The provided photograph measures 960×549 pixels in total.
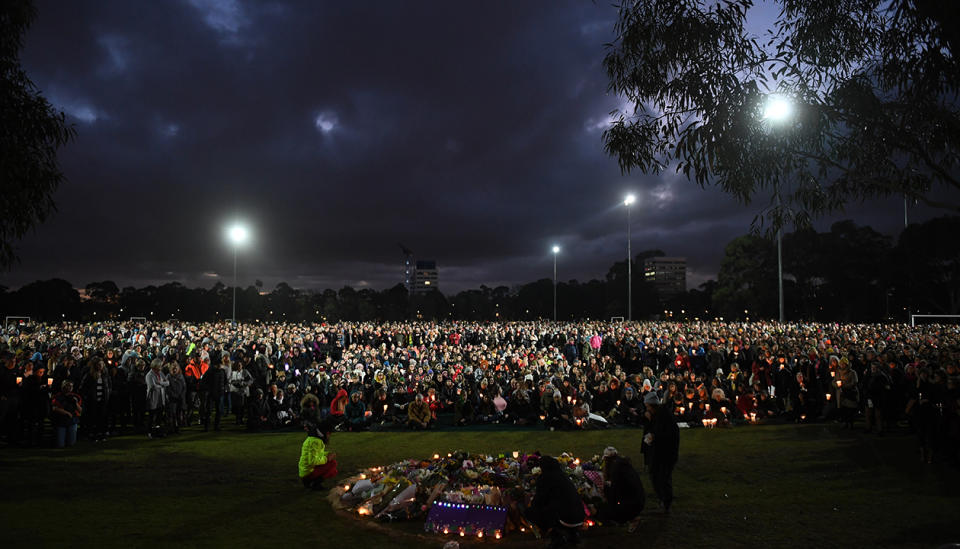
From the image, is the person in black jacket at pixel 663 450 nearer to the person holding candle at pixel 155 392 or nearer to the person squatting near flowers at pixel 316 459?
the person squatting near flowers at pixel 316 459

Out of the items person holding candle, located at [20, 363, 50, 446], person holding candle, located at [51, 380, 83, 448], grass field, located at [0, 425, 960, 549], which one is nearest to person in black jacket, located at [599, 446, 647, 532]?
grass field, located at [0, 425, 960, 549]

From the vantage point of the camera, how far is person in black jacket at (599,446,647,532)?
7.05m

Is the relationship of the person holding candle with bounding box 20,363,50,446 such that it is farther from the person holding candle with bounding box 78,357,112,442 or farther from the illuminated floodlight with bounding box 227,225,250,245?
the illuminated floodlight with bounding box 227,225,250,245

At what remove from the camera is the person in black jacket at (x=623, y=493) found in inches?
278

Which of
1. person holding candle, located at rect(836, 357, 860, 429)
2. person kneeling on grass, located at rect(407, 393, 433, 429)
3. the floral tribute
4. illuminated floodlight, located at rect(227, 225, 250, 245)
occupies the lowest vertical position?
person kneeling on grass, located at rect(407, 393, 433, 429)

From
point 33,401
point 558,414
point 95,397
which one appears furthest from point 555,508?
point 33,401

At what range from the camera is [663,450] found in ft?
25.8

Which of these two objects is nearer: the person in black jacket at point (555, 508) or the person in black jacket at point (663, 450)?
the person in black jacket at point (555, 508)

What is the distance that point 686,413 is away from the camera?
16031 millimetres

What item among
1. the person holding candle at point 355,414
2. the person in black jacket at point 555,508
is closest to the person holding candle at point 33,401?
the person holding candle at point 355,414

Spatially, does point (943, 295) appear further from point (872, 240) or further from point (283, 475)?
point (283, 475)

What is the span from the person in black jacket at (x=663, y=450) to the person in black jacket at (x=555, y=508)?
181 centimetres

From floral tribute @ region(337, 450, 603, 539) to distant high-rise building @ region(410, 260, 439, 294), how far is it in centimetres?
18284

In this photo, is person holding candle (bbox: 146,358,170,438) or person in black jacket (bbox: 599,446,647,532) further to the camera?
person holding candle (bbox: 146,358,170,438)
